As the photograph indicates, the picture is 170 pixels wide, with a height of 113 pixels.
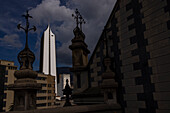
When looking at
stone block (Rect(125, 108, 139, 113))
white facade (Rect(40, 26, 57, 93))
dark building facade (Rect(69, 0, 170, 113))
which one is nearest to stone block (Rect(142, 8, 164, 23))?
dark building facade (Rect(69, 0, 170, 113))

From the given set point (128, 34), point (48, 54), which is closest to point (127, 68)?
point (128, 34)

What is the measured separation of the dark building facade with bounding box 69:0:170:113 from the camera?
6062 millimetres

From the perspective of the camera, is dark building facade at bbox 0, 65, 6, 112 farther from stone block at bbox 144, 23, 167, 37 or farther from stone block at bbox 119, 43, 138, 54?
stone block at bbox 144, 23, 167, 37

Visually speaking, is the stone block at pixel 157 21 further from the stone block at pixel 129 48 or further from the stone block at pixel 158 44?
the stone block at pixel 129 48

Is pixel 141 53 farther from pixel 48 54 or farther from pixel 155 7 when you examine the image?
pixel 48 54

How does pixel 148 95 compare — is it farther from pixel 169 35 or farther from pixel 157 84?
pixel 169 35

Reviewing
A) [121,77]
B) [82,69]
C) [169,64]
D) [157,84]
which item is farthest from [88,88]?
[169,64]

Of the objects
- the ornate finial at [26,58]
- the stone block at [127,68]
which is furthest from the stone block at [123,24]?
the ornate finial at [26,58]

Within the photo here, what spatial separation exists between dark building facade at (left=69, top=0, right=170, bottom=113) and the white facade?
325 feet

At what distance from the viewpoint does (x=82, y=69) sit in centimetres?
1052

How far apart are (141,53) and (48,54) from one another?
10470 cm

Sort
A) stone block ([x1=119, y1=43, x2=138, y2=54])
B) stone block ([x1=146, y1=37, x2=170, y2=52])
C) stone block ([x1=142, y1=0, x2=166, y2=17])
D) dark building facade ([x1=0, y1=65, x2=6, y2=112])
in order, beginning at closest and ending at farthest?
stone block ([x1=146, y1=37, x2=170, y2=52]) → stone block ([x1=142, y1=0, x2=166, y2=17]) → stone block ([x1=119, y1=43, x2=138, y2=54]) → dark building facade ([x1=0, y1=65, x2=6, y2=112])

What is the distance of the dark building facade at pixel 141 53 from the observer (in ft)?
19.9

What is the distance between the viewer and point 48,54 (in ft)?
351
